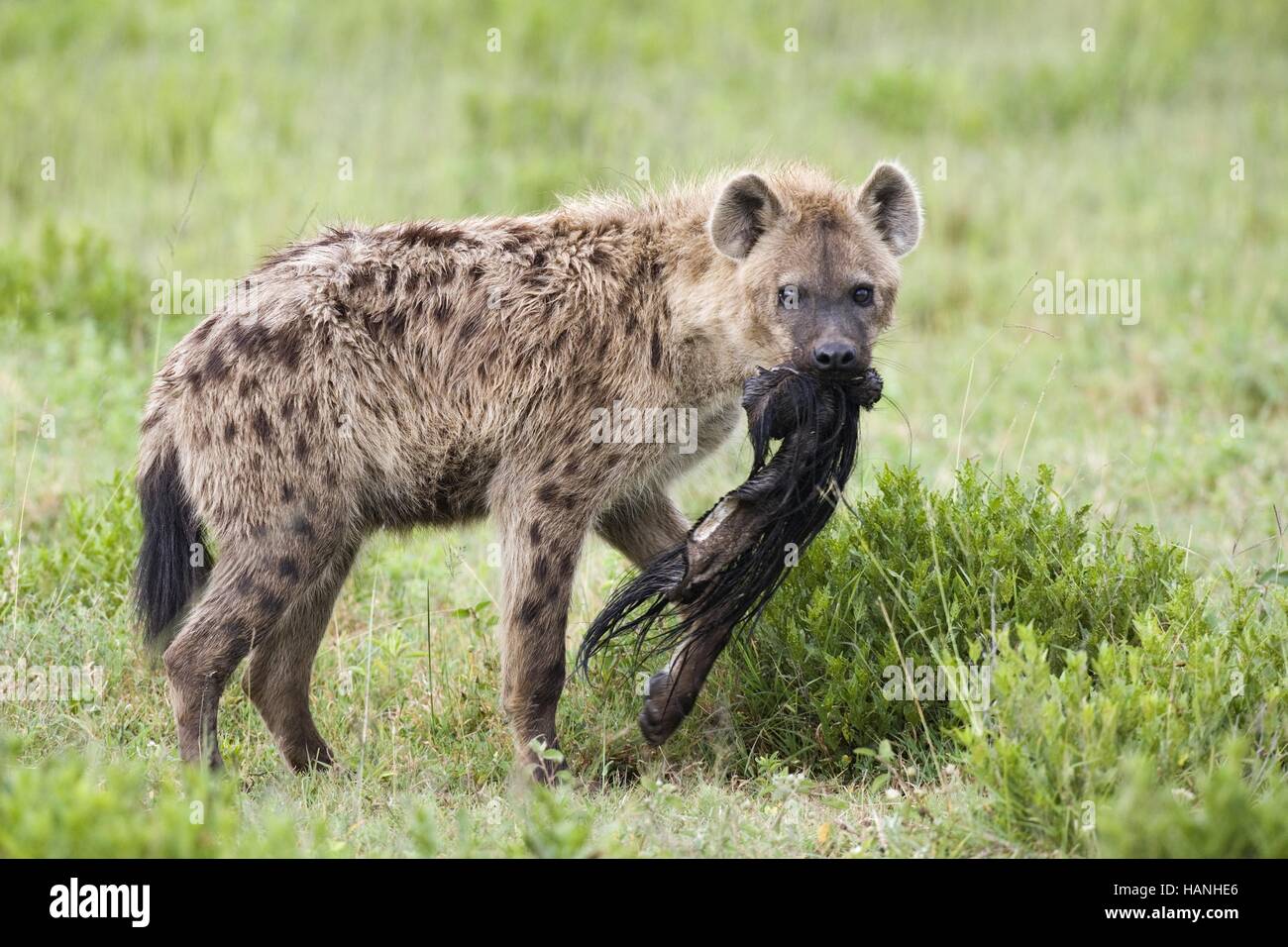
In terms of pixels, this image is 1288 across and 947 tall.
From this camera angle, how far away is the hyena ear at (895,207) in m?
4.75

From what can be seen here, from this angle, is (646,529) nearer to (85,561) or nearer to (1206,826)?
(85,561)

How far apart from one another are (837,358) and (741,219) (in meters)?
0.67

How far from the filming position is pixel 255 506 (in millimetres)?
4355

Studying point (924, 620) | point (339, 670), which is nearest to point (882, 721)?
point (924, 620)

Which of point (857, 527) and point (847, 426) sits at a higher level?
point (847, 426)

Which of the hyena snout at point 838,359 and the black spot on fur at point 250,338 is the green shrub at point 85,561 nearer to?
the black spot on fur at point 250,338

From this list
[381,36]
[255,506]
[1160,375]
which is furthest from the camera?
[381,36]

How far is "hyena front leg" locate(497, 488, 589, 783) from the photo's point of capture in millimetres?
4547

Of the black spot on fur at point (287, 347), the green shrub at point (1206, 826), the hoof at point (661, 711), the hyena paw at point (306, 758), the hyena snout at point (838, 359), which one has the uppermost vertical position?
the black spot on fur at point (287, 347)

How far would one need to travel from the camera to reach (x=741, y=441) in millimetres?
5039

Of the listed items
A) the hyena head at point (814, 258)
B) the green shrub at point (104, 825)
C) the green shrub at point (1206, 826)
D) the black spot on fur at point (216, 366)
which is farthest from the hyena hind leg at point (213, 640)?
the green shrub at point (1206, 826)

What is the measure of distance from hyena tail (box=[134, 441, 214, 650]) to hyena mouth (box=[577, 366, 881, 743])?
3.94 feet
